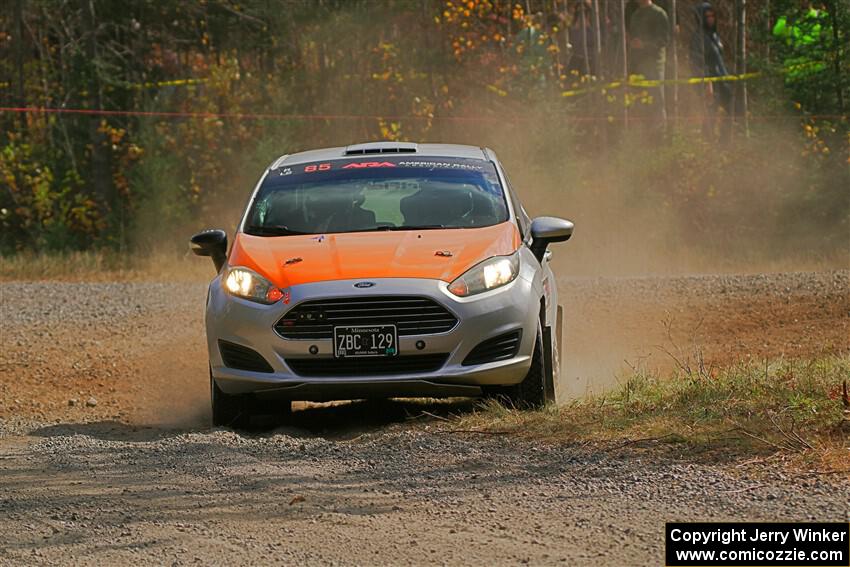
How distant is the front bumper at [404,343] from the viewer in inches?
Answer: 355

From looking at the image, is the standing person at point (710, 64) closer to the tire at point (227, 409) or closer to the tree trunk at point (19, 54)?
the tree trunk at point (19, 54)

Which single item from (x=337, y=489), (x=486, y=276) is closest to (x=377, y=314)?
(x=486, y=276)

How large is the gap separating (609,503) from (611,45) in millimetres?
21396

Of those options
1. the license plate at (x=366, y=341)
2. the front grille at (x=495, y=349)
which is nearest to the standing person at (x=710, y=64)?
the front grille at (x=495, y=349)

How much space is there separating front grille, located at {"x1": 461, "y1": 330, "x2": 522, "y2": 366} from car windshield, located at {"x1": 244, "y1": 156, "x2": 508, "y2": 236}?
3.59 feet

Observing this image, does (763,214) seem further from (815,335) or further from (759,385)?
(759,385)

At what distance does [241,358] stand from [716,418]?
2894 millimetres

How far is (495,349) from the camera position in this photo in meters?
9.16

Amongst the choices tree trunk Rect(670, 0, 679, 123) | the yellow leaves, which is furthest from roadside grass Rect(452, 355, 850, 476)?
the yellow leaves

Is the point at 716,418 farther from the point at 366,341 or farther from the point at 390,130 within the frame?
the point at 390,130

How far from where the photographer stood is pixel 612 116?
25.9m

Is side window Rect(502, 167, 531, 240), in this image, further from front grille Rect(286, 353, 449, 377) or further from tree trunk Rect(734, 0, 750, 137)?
tree trunk Rect(734, 0, 750, 137)

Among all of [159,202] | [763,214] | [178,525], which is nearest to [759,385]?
[178,525]

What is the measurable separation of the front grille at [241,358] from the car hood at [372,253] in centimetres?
45
